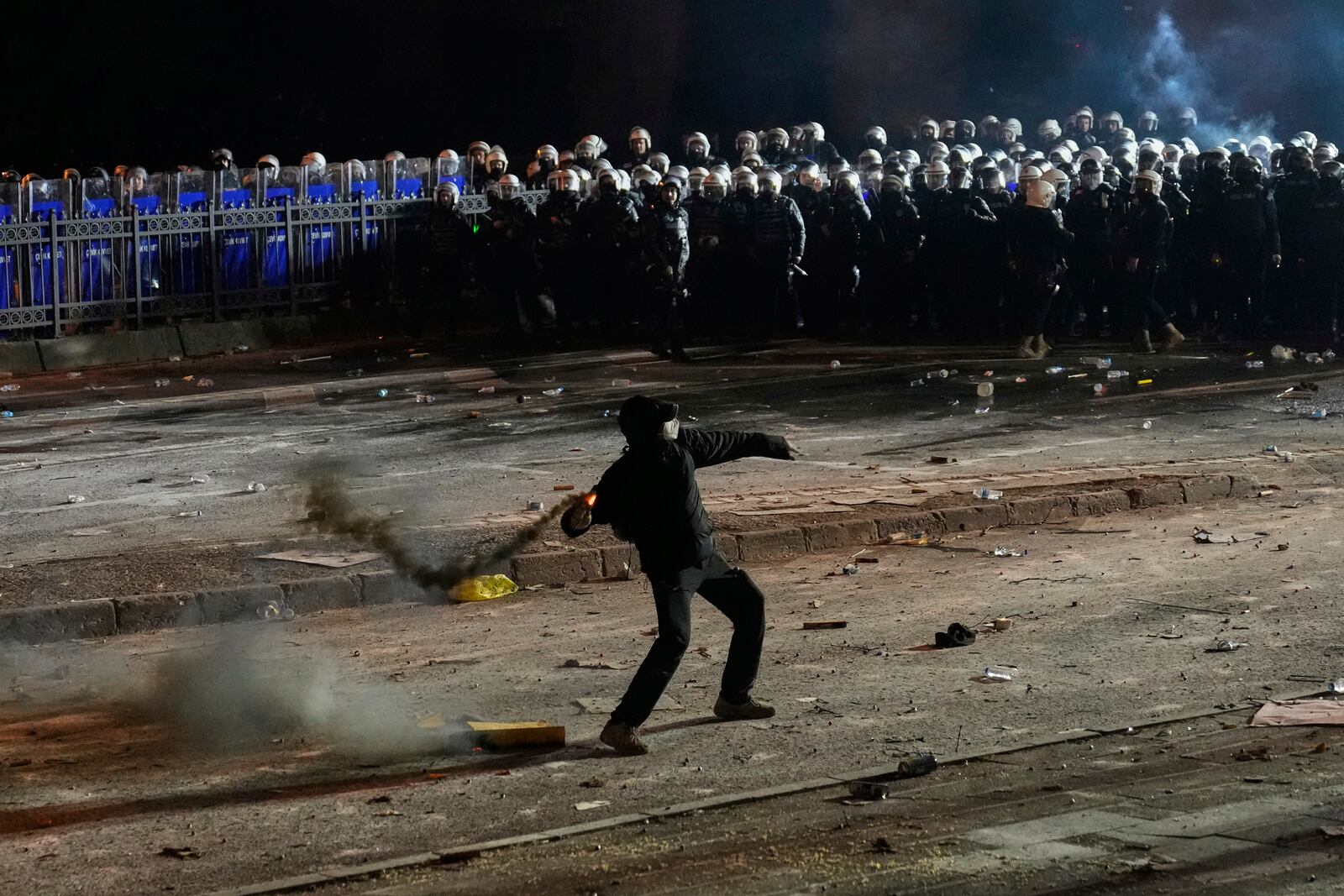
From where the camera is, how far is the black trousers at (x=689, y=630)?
6.73 m

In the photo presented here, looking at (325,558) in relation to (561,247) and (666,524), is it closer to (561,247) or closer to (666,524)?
(666,524)

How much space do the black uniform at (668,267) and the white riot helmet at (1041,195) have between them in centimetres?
382

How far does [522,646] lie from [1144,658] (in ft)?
9.29

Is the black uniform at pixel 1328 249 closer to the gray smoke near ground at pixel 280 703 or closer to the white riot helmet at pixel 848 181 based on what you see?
the white riot helmet at pixel 848 181

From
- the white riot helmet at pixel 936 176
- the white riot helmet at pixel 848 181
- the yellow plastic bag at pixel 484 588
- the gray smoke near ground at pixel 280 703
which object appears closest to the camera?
the gray smoke near ground at pixel 280 703

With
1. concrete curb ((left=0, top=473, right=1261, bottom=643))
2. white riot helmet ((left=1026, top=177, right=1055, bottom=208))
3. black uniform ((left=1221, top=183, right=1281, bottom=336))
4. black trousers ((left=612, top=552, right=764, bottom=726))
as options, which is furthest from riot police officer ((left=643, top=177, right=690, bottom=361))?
black trousers ((left=612, top=552, right=764, bottom=726))

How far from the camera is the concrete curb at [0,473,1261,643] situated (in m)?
9.10

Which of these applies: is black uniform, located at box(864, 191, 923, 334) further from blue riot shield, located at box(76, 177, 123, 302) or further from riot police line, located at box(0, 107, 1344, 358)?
blue riot shield, located at box(76, 177, 123, 302)

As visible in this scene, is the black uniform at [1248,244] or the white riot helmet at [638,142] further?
the white riot helmet at [638,142]

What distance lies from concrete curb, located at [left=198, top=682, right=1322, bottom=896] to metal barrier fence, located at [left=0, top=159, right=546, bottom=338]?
17.0m

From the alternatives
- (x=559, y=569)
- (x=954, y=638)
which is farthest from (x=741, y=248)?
(x=954, y=638)

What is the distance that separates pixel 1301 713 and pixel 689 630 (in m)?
2.31

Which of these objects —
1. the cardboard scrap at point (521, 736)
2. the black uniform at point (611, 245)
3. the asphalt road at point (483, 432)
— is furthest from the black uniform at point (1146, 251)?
the cardboard scrap at point (521, 736)

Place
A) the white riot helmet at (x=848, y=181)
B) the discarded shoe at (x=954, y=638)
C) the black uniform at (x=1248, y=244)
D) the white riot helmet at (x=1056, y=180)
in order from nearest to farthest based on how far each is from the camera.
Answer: the discarded shoe at (x=954, y=638) → the white riot helmet at (x=1056, y=180) → the black uniform at (x=1248, y=244) → the white riot helmet at (x=848, y=181)
